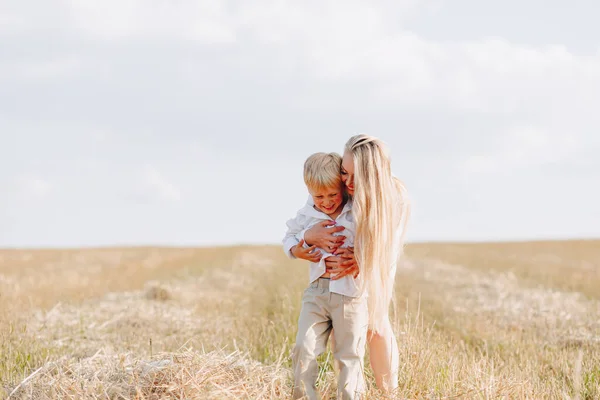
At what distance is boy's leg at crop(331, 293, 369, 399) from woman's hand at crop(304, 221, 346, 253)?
32 cm

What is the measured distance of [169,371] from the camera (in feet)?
14.6

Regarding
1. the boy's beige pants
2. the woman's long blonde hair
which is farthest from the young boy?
the woman's long blonde hair

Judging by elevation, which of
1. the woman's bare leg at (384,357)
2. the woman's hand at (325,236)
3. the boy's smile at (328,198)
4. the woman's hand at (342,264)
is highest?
the boy's smile at (328,198)

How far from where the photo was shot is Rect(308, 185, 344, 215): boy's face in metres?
4.22

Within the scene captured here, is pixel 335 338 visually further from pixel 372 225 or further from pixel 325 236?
pixel 372 225

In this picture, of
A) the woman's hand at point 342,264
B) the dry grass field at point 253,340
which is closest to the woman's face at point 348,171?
the woman's hand at point 342,264

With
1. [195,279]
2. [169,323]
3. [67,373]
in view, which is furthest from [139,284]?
[67,373]

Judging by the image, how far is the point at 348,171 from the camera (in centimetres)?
426

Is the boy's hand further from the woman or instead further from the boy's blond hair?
the boy's blond hair

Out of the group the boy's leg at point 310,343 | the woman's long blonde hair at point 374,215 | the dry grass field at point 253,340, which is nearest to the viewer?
the woman's long blonde hair at point 374,215

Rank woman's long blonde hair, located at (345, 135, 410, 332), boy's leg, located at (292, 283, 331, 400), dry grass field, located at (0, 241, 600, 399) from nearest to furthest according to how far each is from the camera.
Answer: woman's long blonde hair, located at (345, 135, 410, 332)
boy's leg, located at (292, 283, 331, 400)
dry grass field, located at (0, 241, 600, 399)

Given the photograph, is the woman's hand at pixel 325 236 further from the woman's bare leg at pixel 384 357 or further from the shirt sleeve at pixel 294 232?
the woman's bare leg at pixel 384 357

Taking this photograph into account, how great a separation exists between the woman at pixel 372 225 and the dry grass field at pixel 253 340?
72 centimetres

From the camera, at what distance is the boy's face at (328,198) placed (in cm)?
422
